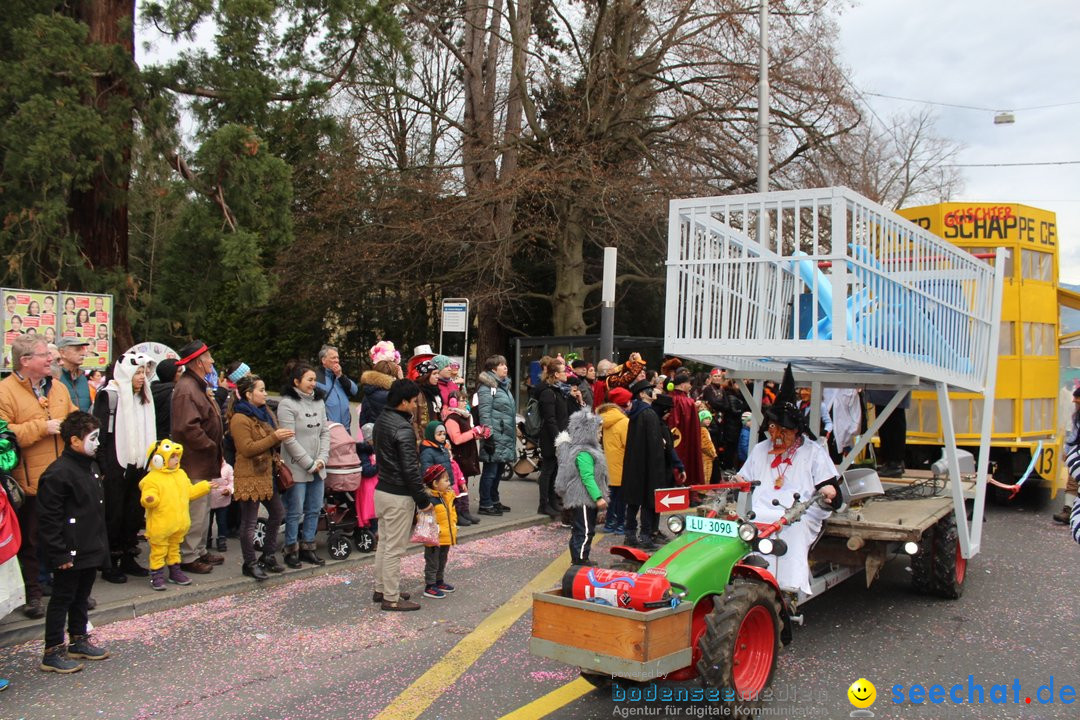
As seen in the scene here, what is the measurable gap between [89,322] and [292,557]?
353 cm

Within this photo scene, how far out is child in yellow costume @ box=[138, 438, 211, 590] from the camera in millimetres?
6383

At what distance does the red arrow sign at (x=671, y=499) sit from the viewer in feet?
17.8

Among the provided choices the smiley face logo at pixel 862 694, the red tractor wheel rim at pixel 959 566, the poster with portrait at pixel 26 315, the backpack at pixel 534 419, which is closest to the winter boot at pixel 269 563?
the poster with portrait at pixel 26 315

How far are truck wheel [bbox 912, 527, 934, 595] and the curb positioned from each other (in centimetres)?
457

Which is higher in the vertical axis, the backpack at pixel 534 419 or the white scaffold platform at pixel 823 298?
the white scaffold platform at pixel 823 298

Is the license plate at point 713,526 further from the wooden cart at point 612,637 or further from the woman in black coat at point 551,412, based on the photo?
the woman in black coat at point 551,412

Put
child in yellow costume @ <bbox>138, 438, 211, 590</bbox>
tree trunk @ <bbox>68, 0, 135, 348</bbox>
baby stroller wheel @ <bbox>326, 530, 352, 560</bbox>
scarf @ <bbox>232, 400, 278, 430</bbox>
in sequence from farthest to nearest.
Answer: tree trunk @ <bbox>68, 0, 135, 348</bbox> < baby stroller wheel @ <bbox>326, 530, 352, 560</bbox> < scarf @ <bbox>232, 400, 278, 430</bbox> < child in yellow costume @ <bbox>138, 438, 211, 590</bbox>

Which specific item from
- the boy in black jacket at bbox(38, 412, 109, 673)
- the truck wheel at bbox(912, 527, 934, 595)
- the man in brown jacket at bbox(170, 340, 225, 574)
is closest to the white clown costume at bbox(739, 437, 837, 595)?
the truck wheel at bbox(912, 527, 934, 595)

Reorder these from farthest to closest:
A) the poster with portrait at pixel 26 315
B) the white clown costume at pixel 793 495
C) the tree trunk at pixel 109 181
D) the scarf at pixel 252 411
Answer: the tree trunk at pixel 109 181
the poster with portrait at pixel 26 315
the scarf at pixel 252 411
the white clown costume at pixel 793 495

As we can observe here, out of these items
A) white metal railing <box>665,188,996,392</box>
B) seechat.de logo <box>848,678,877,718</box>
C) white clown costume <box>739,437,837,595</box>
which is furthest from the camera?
white metal railing <box>665,188,996,392</box>

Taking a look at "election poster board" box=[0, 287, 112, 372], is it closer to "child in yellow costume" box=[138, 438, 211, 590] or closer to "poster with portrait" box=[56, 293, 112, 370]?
"poster with portrait" box=[56, 293, 112, 370]

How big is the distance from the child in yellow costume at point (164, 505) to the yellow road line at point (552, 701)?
3.34m

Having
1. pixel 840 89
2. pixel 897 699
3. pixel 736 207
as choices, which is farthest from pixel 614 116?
pixel 897 699

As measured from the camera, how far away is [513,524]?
9758 mm
